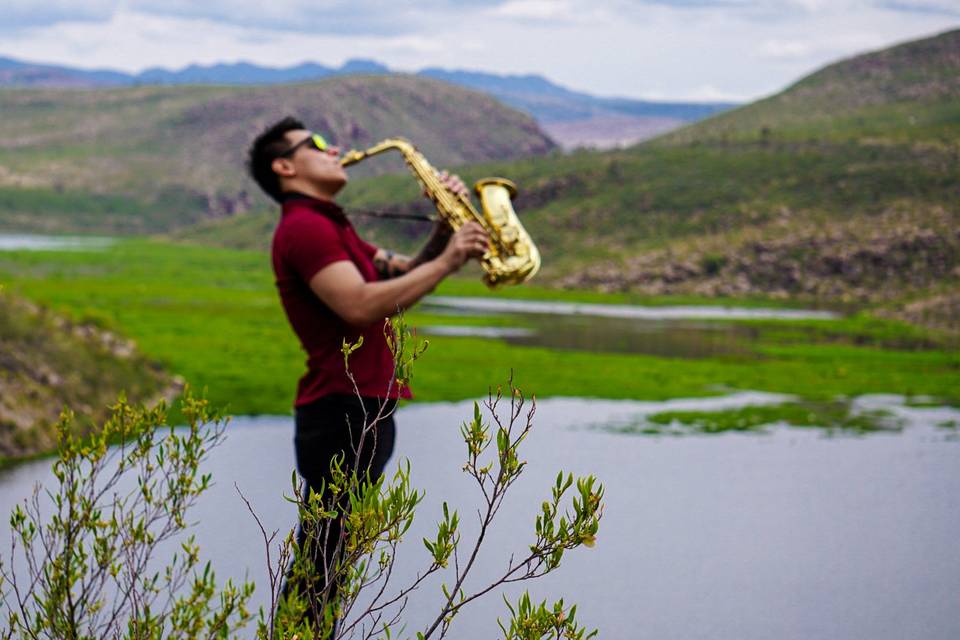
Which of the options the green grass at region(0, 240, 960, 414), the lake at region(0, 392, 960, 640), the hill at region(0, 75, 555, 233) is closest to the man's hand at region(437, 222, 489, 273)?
the lake at region(0, 392, 960, 640)

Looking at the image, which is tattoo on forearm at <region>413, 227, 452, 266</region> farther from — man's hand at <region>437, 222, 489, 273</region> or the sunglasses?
the sunglasses

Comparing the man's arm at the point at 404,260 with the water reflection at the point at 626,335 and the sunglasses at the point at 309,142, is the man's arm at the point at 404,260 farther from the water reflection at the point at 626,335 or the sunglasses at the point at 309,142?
the water reflection at the point at 626,335

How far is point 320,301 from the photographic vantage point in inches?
257

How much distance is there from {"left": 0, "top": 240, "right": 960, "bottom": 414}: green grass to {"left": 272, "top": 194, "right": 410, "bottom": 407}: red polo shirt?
12594 millimetres

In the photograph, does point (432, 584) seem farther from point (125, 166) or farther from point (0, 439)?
point (125, 166)

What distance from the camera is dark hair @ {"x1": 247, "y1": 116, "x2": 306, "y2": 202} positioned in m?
6.89

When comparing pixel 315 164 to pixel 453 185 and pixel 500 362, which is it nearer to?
pixel 453 185

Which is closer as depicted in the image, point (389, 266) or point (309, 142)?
point (309, 142)

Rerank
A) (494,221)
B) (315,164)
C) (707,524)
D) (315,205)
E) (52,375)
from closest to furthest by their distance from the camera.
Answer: (315,205), (315,164), (494,221), (707,524), (52,375)

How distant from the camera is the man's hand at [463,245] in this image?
6.75 meters

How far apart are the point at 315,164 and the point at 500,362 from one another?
24.0 metres

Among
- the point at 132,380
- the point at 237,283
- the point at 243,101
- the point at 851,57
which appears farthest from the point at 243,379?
the point at 243,101

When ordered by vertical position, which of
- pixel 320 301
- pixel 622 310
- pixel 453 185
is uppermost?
pixel 453 185

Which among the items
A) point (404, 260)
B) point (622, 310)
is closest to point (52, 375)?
point (404, 260)
